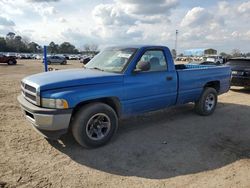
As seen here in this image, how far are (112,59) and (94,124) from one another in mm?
1603

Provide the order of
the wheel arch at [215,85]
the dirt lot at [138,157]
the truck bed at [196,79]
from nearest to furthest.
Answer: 1. the dirt lot at [138,157]
2. the truck bed at [196,79]
3. the wheel arch at [215,85]

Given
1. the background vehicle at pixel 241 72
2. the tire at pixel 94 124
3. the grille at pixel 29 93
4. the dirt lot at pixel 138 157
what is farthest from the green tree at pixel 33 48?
the tire at pixel 94 124

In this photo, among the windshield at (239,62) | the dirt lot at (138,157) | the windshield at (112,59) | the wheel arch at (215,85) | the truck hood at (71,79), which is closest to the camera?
the dirt lot at (138,157)

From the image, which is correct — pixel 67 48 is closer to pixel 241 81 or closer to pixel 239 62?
pixel 239 62

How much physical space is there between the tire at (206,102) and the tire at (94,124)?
3.13m

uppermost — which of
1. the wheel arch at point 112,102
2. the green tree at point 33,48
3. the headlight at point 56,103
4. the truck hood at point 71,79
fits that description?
the green tree at point 33,48

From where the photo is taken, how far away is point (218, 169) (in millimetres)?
4152

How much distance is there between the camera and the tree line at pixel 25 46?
3621 inches

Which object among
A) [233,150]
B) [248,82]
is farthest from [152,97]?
[248,82]

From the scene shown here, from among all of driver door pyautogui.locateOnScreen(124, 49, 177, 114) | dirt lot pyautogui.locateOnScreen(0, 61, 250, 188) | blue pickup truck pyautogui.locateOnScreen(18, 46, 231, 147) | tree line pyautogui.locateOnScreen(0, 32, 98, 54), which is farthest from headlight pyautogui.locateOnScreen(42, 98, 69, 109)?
tree line pyautogui.locateOnScreen(0, 32, 98, 54)

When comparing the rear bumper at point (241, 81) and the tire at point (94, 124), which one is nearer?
the tire at point (94, 124)

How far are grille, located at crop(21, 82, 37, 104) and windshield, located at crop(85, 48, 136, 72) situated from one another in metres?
1.56

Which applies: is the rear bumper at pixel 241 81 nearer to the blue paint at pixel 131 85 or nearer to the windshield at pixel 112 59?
the blue paint at pixel 131 85

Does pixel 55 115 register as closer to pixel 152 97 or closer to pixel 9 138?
pixel 9 138
